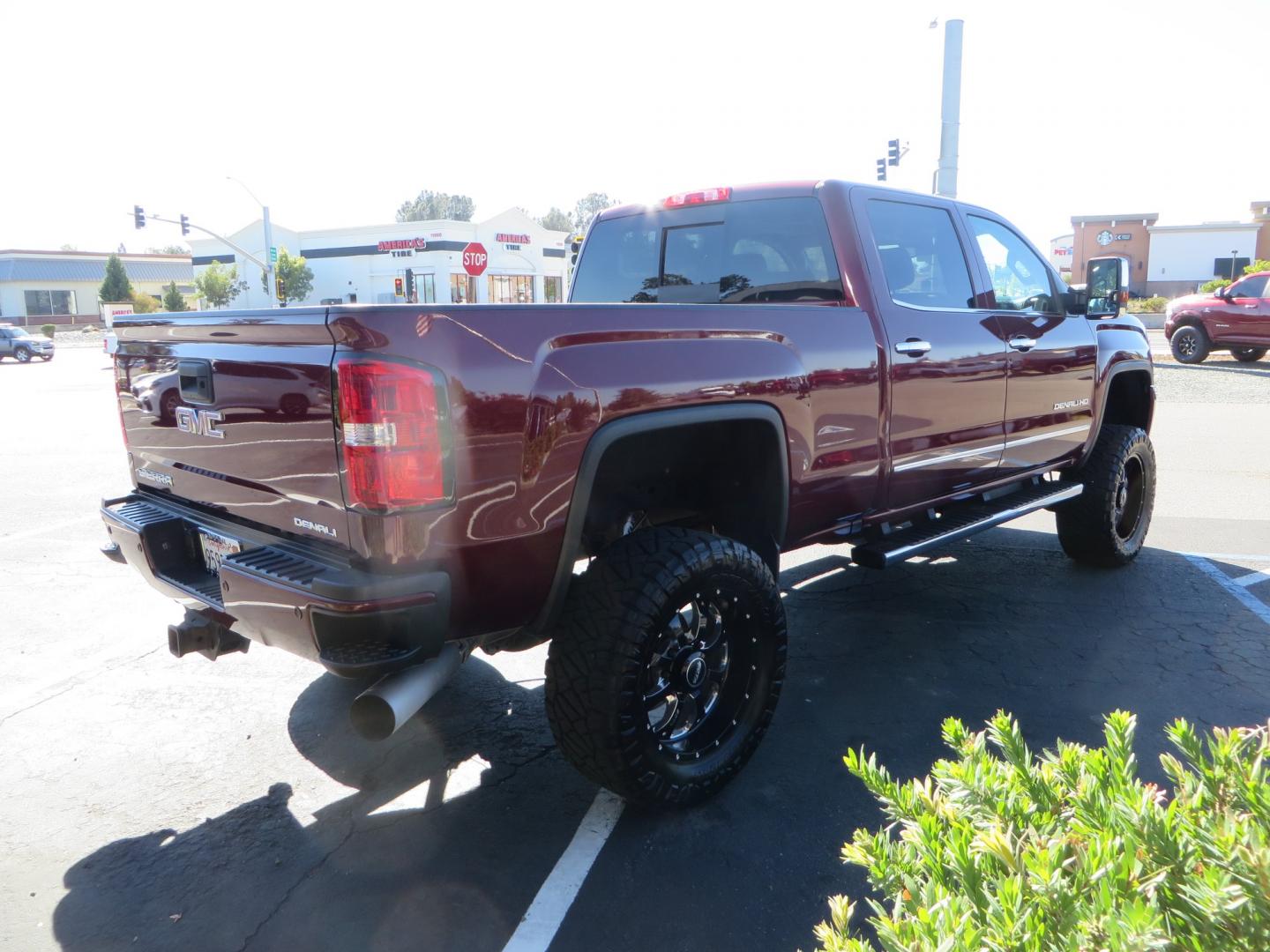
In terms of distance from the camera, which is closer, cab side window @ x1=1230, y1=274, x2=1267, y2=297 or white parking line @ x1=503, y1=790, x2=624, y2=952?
white parking line @ x1=503, y1=790, x2=624, y2=952

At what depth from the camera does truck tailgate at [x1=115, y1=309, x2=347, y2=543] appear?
2551mm

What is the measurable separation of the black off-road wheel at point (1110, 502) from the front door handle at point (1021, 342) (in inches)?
45.9

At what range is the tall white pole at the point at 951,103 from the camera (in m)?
13.4

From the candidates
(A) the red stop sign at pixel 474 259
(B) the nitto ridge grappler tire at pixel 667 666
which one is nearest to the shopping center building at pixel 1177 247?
(A) the red stop sign at pixel 474 259

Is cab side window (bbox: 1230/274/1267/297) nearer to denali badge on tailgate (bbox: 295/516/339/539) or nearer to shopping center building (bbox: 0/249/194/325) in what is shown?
denali badge on tailgate (bbox: 295/516/339/539)

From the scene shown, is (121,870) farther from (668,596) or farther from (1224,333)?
(1224,333)

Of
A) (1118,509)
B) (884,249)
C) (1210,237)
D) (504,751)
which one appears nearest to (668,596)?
(504,751)

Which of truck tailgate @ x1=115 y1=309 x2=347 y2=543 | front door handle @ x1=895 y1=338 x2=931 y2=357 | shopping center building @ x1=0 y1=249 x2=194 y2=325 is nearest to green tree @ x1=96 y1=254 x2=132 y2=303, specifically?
shopping center building @ x1=0 y1=249 x2=194 y2=325

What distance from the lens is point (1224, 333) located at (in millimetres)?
18547

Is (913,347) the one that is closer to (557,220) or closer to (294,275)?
(294,275)

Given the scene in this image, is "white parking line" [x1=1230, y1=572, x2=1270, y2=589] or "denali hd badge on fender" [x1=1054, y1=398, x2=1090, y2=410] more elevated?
"denali hd badge on fender" [x1=1054, y1=398, x2=1090, y2=410]

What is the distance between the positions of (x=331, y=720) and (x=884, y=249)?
3.08 metres

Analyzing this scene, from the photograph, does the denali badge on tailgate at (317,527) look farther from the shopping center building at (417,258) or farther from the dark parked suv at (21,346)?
the shopping center building at (417,258)

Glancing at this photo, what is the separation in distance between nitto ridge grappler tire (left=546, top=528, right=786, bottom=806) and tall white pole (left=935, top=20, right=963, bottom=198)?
1160cm
